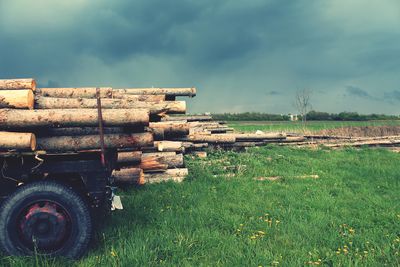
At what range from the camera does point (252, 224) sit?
5.70m

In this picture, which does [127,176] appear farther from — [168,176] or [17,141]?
[17,141]

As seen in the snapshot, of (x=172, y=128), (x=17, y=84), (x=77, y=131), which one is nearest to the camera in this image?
(x=77, y=131)

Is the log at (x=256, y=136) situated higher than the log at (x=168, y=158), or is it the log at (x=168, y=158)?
the log at (x=256, y=136)

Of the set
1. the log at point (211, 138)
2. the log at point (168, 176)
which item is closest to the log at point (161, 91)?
the log at point (168, 176)

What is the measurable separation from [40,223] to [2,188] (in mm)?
679

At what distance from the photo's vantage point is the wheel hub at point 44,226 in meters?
4.13

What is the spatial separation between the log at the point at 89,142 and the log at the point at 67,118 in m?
0.18

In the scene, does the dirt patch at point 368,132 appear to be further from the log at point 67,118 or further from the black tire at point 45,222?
the black tire at point 45,222

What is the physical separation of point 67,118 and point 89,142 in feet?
1.20

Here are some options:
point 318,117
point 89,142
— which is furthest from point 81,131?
point 318,117

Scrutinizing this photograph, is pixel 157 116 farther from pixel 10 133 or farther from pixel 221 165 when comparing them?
pixel 221 165

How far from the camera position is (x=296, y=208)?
6.89m

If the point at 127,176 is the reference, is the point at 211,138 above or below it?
above

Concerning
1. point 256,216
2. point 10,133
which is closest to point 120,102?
point 10,133
